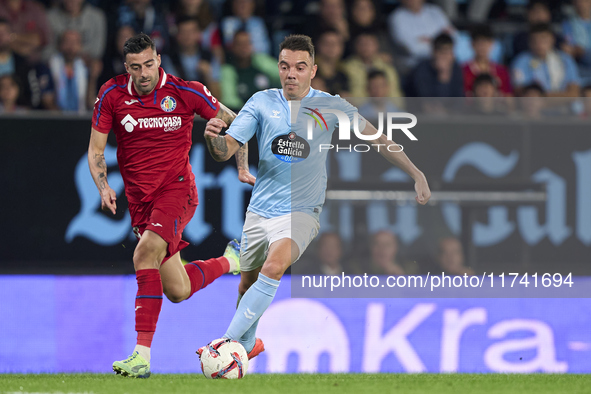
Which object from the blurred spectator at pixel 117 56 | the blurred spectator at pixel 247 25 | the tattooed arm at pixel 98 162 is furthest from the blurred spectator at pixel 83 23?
the tattooed arm at pixel 98 162

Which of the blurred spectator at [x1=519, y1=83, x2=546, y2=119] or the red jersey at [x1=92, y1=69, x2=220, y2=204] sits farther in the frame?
the blurred spectator at [x1=519, y1=83, x2=546, y2=119]

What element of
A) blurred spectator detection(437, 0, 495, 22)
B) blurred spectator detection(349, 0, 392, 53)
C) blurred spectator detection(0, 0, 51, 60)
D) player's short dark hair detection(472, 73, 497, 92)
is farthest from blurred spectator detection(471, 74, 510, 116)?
blurred spectator detection(0, 0, 51, 60)

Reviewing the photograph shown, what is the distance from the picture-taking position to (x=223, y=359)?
503cm

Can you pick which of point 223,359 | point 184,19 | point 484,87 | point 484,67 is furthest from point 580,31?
point 223,359

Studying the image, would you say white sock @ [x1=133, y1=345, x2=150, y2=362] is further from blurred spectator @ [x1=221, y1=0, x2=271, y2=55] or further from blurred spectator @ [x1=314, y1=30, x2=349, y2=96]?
blurred spectator @ [x1=221, y1=0, x2=271, y2=55]

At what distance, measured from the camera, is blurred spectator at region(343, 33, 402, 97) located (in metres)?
8.34

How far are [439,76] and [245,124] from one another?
11.9ft

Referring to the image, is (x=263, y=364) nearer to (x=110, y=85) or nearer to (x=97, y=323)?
(x=97, y=323)

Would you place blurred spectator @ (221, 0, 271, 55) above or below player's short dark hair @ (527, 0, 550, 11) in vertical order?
below

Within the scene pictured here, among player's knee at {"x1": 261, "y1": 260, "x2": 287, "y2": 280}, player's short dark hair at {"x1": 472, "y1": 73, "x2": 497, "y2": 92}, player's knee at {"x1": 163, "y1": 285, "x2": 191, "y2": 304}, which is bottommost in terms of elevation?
player's knee at {"x1": 163, "y1": 285, "x2": 191, "y2": 304}

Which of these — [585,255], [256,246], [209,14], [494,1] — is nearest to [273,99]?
[256,246]

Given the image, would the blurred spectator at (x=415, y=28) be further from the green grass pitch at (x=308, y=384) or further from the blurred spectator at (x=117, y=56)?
the green grass pitch at (x=308, y=384)

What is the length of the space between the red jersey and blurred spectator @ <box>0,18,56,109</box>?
235 cm

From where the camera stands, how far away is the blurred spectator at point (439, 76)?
8.31 meters
